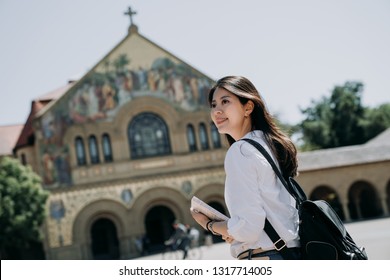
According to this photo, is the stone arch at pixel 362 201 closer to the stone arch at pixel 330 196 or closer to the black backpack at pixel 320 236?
the stone arch at pixel 330 196

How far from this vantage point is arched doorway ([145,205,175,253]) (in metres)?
25.3

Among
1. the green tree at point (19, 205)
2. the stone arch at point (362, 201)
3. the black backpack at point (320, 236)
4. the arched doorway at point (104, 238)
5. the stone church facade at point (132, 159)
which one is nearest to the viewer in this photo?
the black backpack at point (320, 236)

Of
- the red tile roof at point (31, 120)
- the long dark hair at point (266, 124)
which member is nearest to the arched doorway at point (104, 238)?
the red tile roof at point (31, 120)

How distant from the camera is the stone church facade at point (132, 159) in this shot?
23484 mm

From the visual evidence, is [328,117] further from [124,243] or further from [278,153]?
[278,153]

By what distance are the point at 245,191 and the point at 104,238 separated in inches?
919

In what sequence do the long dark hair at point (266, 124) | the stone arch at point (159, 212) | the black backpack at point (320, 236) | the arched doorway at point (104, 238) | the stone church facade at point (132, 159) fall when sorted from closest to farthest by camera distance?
the black backpack at point (320, 236) < the long dark hair at point (266, 124) < the stone church facade at point (132, 159) < the stone arch at point (159, 212) < the arched doorway at point (104, 238)

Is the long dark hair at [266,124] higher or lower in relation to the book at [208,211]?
higher

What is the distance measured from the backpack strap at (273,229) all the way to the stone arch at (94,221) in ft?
70.8

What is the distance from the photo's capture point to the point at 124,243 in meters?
23.5

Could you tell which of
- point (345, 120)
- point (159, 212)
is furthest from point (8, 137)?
point (345, 120)

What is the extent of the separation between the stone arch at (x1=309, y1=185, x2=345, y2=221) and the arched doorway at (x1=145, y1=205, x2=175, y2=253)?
24.2 ft

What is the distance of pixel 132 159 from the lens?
2447 centimetres
